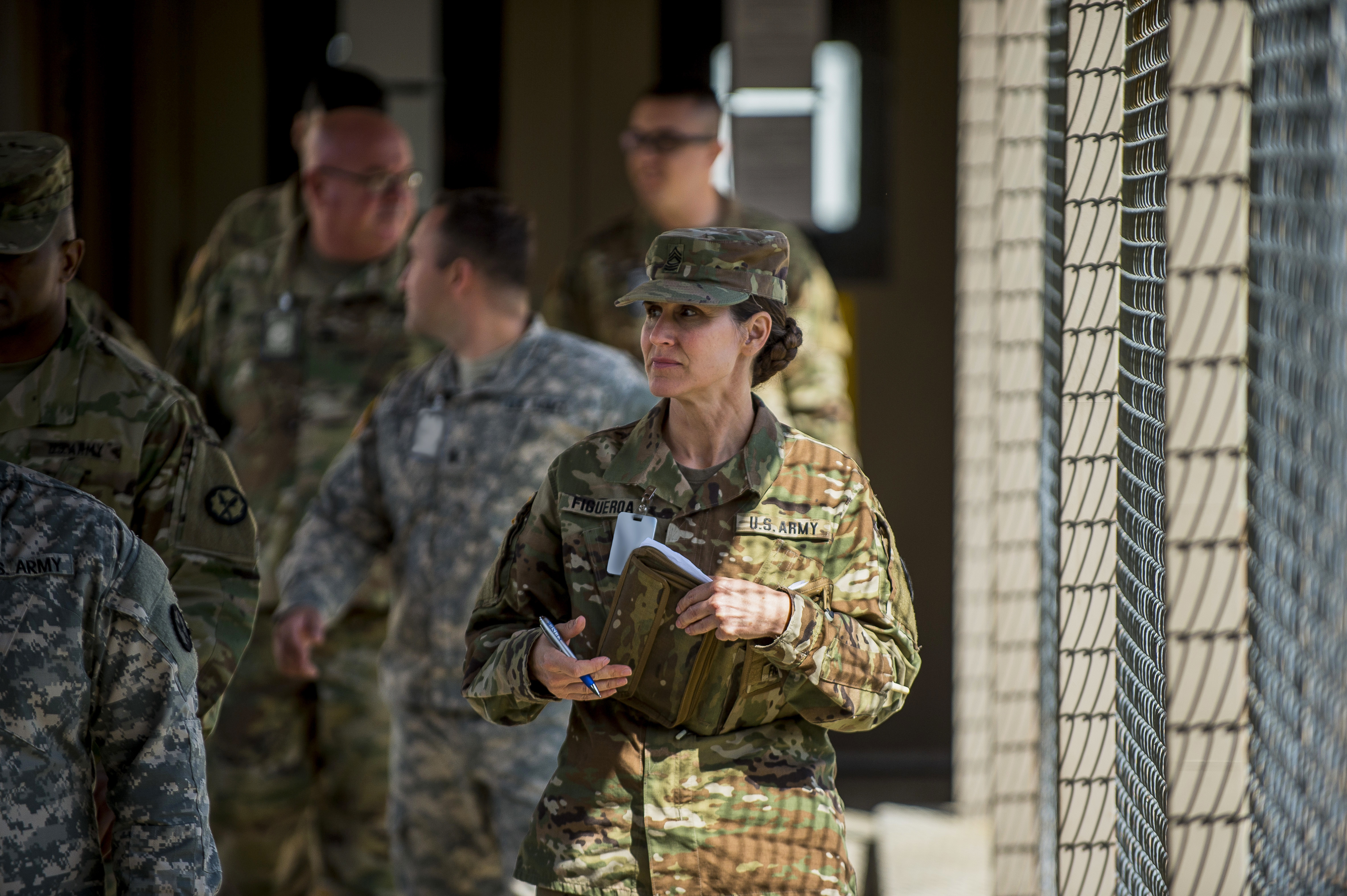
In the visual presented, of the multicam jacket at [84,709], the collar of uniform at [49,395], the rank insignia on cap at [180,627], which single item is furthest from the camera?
the collar of uniform at [49,395]

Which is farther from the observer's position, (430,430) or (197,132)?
(197,132)

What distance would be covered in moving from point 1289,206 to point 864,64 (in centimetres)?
401

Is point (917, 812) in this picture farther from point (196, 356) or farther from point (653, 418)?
point (653, 418)

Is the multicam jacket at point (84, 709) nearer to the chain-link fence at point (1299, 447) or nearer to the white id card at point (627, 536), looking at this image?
the white id card at point (627, 536)

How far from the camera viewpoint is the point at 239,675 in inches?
156

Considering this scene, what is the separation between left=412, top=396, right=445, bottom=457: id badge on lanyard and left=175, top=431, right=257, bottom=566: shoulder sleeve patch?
0.87m

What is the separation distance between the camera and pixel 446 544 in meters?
3.43

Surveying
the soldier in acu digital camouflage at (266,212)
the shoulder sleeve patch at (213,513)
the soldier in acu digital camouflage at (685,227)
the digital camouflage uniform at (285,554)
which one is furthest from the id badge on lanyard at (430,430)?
the soldier in acu digital camouflage at (685,227)

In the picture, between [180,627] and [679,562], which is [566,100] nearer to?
[679,562]

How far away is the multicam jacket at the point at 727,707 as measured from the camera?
2195mm

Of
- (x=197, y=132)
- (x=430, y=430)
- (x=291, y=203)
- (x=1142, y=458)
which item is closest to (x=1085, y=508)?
(x=1142, y=458)

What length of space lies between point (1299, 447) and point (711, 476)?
85cm

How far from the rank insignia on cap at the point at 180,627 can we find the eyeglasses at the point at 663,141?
2.77m

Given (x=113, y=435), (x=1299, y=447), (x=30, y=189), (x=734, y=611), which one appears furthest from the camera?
(x=113, y=435)
